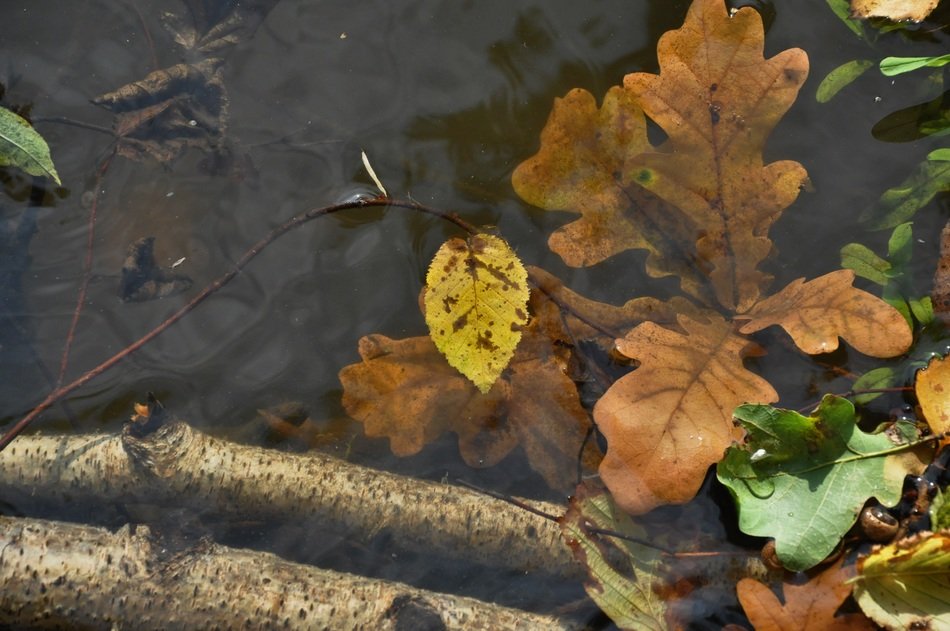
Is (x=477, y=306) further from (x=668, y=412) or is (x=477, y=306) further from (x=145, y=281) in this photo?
(x=145, y=281)

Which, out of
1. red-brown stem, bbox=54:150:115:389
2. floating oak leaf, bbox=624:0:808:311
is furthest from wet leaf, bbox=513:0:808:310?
red-brown stem, bbox=54:150:115:389

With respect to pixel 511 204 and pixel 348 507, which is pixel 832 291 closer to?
pixel 511 204

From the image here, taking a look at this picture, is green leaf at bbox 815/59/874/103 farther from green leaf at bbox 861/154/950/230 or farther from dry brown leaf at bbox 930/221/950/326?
dry brown leaf at bbox 930/221/950/326

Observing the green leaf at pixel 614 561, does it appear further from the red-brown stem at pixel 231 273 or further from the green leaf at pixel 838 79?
the green leaf at pixel 838 79

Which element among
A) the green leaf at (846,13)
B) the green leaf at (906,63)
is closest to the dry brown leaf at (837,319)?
the green leaf at (906,63)

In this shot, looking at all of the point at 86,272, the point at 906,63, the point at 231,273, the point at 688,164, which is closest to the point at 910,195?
the point at 906,63

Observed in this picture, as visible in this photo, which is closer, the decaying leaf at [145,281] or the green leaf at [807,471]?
the green leaf at [807,471]
